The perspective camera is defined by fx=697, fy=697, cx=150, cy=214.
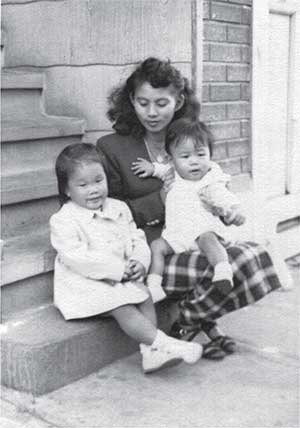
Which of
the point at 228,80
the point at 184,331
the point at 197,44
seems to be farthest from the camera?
the point at 228,80

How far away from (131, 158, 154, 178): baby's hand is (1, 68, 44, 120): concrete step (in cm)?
87

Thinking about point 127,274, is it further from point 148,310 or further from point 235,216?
point 235,216

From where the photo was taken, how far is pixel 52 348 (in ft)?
8.79

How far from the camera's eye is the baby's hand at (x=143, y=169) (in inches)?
129

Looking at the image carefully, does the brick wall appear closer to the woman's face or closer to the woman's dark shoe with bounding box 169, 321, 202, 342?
the woman's face

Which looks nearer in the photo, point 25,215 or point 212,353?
point 212,353

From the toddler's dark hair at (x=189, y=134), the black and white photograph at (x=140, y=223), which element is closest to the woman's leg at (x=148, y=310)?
the black and white photograph at (x=140, y=223)

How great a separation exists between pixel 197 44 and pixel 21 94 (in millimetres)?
1009

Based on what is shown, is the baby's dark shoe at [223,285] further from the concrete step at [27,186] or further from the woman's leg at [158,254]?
the concrete step at [27,186]

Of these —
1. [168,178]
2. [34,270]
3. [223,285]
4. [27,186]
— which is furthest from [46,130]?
[223,285]

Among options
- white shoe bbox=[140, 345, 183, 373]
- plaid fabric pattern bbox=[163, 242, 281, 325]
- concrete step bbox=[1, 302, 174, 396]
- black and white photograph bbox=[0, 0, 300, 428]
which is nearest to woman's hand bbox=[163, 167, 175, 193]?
black and white photograph bbox=[0, 0, 300, 428]

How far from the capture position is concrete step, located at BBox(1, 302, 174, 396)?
2.67 metres

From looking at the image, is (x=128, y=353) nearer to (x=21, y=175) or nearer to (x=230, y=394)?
(x=230, y=394)

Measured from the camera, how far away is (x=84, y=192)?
2.90m
